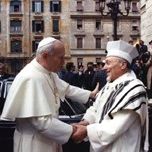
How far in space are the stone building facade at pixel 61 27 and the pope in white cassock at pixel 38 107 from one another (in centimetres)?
6735

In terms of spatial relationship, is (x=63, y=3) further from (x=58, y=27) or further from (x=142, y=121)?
(x=142, y=121)

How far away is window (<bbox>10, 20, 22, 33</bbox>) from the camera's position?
73.8 m

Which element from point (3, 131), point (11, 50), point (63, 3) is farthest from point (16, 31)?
point (3, 131)

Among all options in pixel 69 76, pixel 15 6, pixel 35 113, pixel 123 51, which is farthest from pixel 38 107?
pixel 15 6

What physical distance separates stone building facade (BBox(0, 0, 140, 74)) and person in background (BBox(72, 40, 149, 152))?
67477 millimetres

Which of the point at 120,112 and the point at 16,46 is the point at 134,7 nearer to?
the point at 16,46

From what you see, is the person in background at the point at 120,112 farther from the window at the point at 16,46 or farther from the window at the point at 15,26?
the window at the point at 15,26

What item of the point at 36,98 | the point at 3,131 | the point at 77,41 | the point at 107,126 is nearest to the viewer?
the point at 107,126

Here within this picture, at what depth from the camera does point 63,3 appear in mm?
73562

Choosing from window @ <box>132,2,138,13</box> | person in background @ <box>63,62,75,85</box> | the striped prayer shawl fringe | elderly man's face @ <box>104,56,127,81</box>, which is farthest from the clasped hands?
window @ <box>132,2,138,13</box>

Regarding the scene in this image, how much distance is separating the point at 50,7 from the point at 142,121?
70875 millimetres

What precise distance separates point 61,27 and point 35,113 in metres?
68.9

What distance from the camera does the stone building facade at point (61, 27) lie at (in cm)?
7269

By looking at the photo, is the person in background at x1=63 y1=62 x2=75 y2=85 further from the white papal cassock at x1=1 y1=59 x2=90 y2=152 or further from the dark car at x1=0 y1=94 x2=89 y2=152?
the white papal cassock at x1=1 y1=59 x2=90 y2=152
